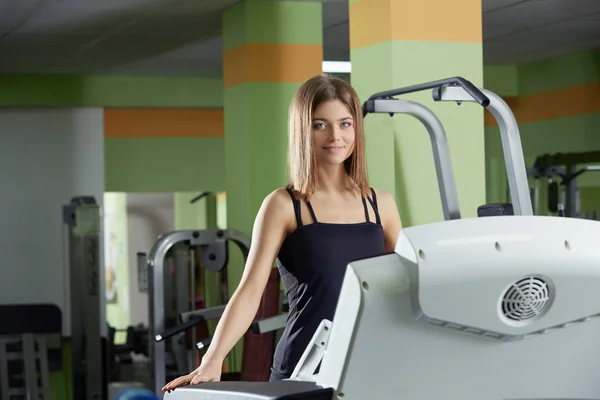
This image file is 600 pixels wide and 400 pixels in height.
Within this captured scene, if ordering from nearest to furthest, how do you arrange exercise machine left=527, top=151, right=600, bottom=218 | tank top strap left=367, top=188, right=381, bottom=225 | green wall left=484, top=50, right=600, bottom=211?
tank top strap left=367, top=188, right=381, bottom=225 → exercise machine left=527, top=151, right=600, bottom=218 → green wall left=484, top=50, right=600, bottom=211

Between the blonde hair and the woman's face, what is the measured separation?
1 cm

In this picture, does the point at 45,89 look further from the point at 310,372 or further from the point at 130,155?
the point at 310,372

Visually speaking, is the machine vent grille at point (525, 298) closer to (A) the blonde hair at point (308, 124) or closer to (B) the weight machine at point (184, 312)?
(A) the blonde hair at point (308, 124)

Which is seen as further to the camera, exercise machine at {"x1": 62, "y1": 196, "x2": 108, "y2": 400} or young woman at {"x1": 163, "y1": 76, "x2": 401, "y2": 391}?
exercise machine at {"x1": 62, "y1": 196, "x2": 108, "y2": 400}

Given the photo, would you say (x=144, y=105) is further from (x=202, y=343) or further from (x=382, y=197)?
(x=382, y=197)

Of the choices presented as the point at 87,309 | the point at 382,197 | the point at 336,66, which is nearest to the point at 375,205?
the point at 382,197

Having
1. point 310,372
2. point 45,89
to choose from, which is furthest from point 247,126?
point 310,372

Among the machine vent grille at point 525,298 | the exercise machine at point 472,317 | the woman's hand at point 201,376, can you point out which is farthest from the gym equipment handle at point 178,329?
the machine vent grille at point 525,298

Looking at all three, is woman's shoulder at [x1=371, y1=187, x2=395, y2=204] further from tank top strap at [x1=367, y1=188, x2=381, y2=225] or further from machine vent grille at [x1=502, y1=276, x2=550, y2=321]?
machine vent grille at [x1=502, y1=276, x2=550, y2=321]

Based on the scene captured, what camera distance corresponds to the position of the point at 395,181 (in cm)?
434

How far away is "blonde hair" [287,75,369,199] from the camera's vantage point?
2.02m

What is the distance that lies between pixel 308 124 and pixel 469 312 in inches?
27.8

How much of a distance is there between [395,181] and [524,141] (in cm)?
585

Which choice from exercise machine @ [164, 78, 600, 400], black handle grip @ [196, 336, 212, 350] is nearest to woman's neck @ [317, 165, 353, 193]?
exercise machine @ [164, 78, 600, 400]
